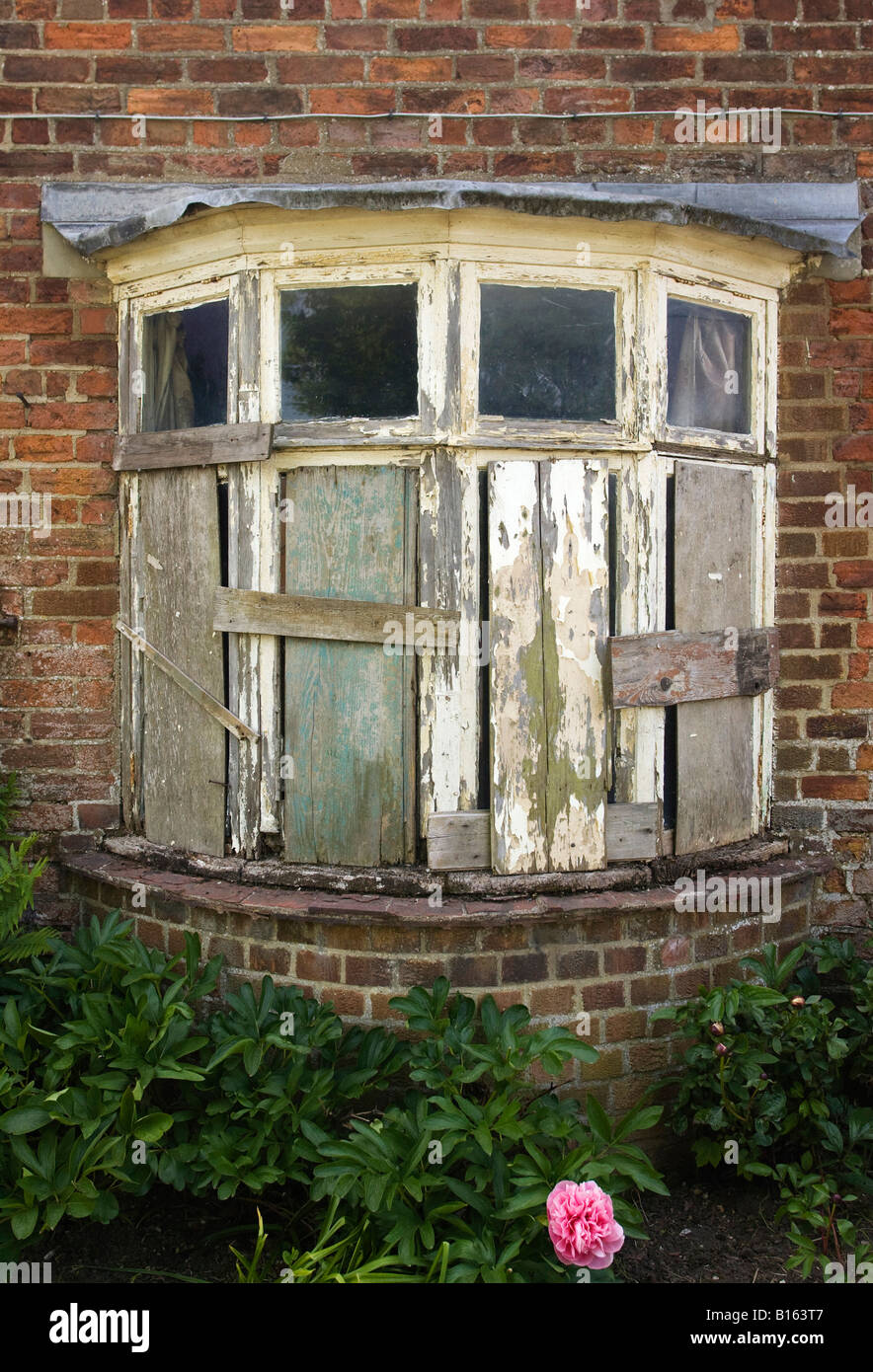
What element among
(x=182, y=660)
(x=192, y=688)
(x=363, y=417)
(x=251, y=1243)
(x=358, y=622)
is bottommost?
(x=251, y=1243)

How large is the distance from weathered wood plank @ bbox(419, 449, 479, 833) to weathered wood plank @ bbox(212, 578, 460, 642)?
0.03 meters

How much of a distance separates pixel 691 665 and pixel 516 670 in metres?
0.67

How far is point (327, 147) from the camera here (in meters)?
3.76

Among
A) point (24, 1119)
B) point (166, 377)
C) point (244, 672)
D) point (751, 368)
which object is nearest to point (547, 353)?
point (751, 368)

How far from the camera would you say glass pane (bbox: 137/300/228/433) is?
3453 mm

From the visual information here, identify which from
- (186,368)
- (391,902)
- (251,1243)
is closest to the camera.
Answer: (251,1243)

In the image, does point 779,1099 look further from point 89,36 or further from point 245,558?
point 89,36

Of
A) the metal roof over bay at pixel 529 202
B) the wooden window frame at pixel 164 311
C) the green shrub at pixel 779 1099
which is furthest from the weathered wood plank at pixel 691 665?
the wooden window frame at pixel 164 311

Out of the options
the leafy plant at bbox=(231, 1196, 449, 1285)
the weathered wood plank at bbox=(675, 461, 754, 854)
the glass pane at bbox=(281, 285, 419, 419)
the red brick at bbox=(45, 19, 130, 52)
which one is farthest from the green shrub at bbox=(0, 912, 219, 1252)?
the red brick at bbox=(45, 19, 130, 52)

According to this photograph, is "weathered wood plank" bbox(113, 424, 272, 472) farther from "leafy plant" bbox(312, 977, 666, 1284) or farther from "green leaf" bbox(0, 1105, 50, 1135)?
"green leaf" bbox(0, 1105, 50, 1135)

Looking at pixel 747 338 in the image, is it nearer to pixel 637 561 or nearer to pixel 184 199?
pixel 637 561

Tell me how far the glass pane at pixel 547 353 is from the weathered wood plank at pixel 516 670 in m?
0.28

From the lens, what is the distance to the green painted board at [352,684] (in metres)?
3.25

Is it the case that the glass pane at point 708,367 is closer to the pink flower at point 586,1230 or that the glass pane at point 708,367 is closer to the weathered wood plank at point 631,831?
the weathered wood plank at point 631,831
